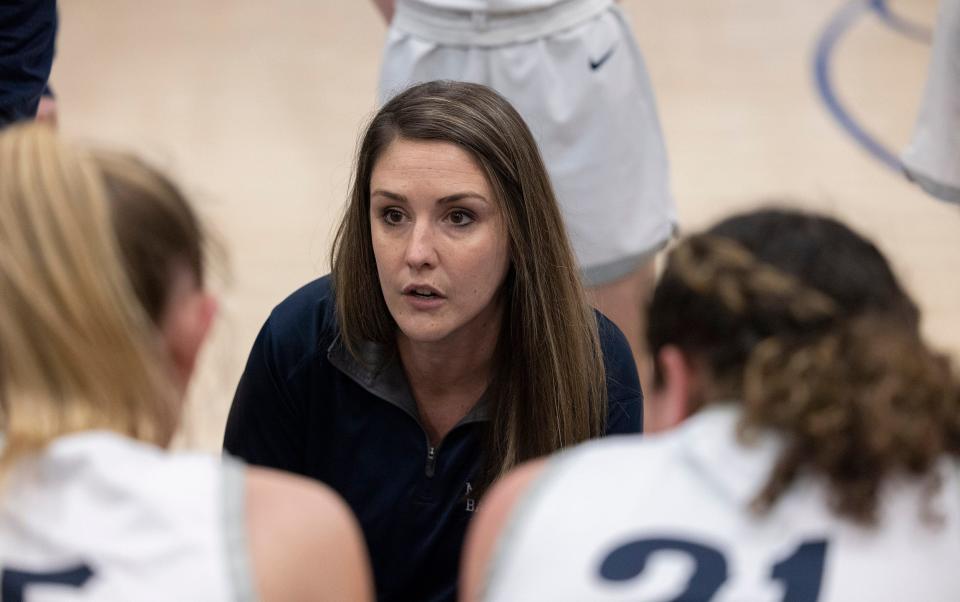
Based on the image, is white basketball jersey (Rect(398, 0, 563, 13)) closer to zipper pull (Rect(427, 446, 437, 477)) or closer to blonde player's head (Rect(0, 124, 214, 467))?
zipper pull (Rect(427, 446, 437, 477))

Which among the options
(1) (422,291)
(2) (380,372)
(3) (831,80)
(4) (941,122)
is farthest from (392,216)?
(3) (831,80)

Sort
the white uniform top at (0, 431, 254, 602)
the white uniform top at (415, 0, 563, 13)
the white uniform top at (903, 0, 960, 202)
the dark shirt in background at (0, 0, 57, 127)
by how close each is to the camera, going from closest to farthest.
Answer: the white uniform top at (0, 431, 254, 602), the dark shirt in background at (0, 0, 57, 127), the white uniform top at (903, 0, 960, 202), the white uniform top at (415, 0, 563, 13)

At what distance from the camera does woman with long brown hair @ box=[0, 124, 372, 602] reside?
122 cm

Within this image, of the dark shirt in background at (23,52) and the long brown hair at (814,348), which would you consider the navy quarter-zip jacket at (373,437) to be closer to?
the dark shirt in background at (23,52)

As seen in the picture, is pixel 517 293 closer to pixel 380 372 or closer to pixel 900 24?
pixel 380 372

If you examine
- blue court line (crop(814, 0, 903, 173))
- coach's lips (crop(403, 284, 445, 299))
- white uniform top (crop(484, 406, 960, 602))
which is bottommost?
blue court line (crop(814, 0, 903, 173))

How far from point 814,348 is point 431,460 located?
3.26 ft

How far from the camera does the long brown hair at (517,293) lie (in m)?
2.13

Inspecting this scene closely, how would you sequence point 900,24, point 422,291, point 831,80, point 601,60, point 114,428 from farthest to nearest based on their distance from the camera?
point 900,24, point 831,80, point 601,60, point 422,291, point 114,428

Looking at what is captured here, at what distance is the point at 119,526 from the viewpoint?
1.23 metres

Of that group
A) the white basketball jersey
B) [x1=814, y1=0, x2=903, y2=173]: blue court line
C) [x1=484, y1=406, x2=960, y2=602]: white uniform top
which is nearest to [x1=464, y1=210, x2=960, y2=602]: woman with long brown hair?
[x1=484, y1=406, x2=960, y2=602]: white uniform top

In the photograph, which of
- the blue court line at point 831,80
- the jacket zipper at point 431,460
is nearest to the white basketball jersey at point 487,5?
the jacket zipper at point 431,460

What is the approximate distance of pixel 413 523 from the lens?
2180 mm

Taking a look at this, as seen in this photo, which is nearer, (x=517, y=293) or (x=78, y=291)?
(x=78, y=291)
